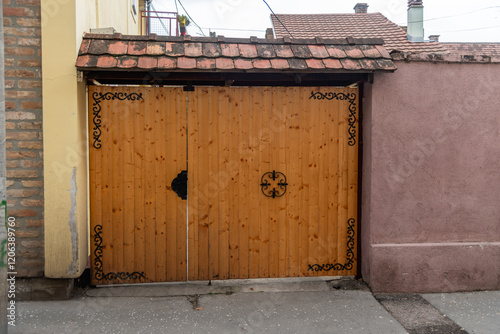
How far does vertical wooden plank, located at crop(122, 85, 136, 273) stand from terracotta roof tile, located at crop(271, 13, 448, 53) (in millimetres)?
7577

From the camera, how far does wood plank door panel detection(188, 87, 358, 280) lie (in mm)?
4355

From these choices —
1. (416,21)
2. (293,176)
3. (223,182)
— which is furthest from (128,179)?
(416,21)

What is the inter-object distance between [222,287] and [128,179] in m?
1.63

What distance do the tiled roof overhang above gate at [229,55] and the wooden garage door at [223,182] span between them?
0.40 metres

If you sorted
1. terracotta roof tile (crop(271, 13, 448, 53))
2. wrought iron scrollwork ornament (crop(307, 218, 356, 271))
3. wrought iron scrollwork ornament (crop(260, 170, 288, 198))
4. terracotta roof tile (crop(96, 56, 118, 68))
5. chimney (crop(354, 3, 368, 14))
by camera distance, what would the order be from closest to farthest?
1. terracotta roof tile (crop(96, 56, 118, 68))
2. wrought iron scrollwork ornament (crop(260, 170, 288, 198))
3. wrought iron scrollwork ornament (crop(307, 218, 356, 271))
4. terracotta roof tile (crop(271, 13, 448, 53))
5. chimney (crop(354, 3, 368, 14))

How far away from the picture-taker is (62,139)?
3943mm

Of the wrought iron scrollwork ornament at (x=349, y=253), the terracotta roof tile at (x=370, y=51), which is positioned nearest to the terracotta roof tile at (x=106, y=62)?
the terracotta roof tile at (x=370, y=51)

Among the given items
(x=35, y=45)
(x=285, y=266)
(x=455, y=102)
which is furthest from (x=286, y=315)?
(x=35, y=45)

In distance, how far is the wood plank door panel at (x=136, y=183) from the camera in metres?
4.23

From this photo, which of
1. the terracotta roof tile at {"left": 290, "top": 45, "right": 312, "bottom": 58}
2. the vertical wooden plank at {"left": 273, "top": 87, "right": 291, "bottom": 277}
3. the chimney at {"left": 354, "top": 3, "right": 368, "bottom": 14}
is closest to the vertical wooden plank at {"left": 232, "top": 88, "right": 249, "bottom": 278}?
the vertical wooden plank at {"left": 273, "top": 87, "right": 291, "bottom": 277}

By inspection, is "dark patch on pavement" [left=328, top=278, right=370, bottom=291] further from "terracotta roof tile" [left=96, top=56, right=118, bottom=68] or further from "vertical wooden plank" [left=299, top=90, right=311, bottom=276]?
"terracotta roof tile" [left=96, top=56, right=118, bottom=68]

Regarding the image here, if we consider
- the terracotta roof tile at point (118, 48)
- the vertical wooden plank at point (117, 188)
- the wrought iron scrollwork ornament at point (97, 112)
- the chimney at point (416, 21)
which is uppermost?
the chimney at point (416, 21)

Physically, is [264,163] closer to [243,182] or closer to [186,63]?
[243,182]

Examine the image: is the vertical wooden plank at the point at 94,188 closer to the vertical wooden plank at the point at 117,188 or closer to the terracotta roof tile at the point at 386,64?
the vertical wooden plank at the point at 117,188
